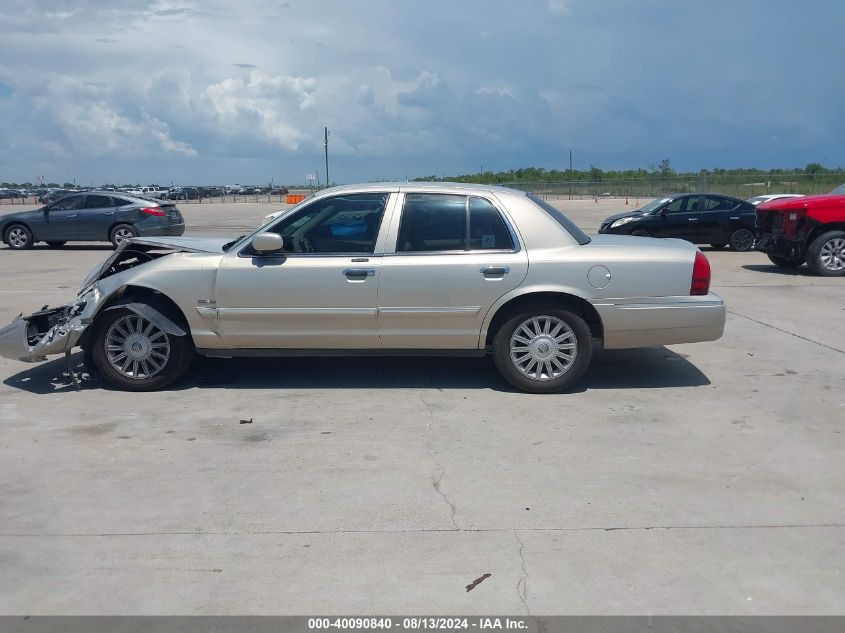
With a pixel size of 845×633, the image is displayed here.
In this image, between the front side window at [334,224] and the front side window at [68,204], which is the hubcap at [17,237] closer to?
the front side window at [68,204]

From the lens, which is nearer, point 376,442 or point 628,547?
point 628,547

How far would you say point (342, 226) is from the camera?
7172mm

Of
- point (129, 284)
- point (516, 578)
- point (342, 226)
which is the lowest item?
point (516, 578)

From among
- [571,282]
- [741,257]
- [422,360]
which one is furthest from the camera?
[741,257]

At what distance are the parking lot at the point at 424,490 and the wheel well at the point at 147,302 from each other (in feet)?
1.80

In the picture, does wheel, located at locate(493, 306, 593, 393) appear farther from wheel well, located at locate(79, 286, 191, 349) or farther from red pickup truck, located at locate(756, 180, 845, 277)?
red pickup truck, located at locate(756, 180, 845, 277)

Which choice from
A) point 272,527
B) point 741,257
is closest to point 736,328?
point 272,527

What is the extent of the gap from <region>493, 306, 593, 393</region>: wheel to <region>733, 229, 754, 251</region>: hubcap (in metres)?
14.4

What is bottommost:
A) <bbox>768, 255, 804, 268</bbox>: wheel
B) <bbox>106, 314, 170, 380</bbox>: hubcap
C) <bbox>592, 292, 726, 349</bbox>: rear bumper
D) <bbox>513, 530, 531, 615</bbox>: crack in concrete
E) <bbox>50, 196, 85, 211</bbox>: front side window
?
<bbox>513, 530, 531, 615</bbox>: crack in concrete

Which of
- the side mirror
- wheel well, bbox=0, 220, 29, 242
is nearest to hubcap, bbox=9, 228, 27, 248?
wheel well, bbox=0, 220, 29, 242

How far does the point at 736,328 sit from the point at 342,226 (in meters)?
5.15

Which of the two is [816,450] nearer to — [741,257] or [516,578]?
[516,578]

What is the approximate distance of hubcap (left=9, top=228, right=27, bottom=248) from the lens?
21.9m

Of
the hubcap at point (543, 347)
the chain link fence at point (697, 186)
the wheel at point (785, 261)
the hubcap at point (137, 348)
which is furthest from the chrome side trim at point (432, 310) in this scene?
Answer: the chain link fence at point (697, 186)
